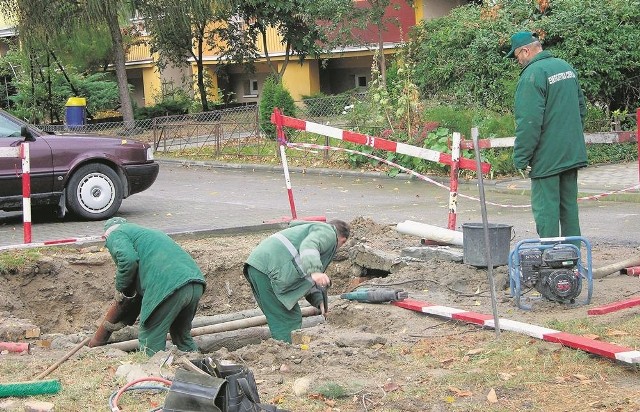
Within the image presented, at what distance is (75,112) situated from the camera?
29.6 m

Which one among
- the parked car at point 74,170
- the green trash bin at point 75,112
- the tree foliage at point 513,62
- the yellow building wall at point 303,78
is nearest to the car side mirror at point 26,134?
the parked car at point 74,170

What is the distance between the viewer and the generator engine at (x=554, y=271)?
25.0 feet

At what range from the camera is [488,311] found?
808 cm

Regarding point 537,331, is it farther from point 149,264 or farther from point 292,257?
point 149,264

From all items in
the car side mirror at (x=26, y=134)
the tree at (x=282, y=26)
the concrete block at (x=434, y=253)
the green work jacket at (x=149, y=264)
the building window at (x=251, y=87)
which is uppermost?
the tree at (x=282, y=26)

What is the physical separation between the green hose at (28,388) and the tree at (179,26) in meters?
23.5

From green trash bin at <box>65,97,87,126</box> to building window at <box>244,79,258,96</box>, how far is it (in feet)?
37.9

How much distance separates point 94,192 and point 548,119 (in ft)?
24.8

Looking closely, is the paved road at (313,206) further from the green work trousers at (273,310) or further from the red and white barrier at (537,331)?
the green work trousers at (273,310)

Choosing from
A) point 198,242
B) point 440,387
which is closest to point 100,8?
point 198,242

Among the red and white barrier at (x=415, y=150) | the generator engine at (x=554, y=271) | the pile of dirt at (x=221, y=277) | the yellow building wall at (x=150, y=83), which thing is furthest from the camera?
the yellow building wall at (x=150, y=83)

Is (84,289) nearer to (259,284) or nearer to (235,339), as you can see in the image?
(235,339)

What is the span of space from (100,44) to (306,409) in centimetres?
3085

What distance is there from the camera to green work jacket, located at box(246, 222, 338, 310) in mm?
7418
